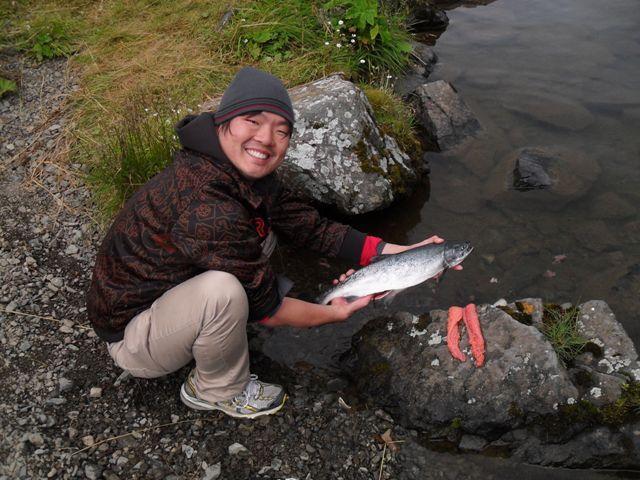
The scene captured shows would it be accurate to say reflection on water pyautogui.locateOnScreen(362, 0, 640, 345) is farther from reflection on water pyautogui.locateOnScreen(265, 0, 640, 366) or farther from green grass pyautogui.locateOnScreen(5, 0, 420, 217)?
green grass pyautogui.locateOnScreen(5, 0, 420, 217)

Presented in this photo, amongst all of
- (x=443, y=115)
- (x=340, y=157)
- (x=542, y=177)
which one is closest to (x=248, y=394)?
(x=340, y=157)

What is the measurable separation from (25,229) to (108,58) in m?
3.79

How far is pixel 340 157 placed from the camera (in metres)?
6.44

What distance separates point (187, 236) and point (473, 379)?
2395mm

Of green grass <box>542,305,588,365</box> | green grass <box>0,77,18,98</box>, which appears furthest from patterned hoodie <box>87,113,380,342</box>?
green grass <box>0,77,18,98</box>

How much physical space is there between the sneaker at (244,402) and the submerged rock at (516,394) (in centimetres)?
79

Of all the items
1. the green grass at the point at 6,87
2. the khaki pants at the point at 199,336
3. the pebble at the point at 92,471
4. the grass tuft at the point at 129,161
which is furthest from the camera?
the green grass at the point at 6,87

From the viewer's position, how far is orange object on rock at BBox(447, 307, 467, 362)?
176 inches

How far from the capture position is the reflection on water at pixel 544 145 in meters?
6.04

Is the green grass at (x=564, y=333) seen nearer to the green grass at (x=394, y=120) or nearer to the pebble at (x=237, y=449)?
the pebble at (x=237, y=449)

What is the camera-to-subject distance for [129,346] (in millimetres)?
4027

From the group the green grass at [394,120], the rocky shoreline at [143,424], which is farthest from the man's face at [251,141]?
the green grass at [394,120]

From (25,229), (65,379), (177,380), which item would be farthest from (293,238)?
(25,229)

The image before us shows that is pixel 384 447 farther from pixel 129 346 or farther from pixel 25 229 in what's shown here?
pixel 25 229
